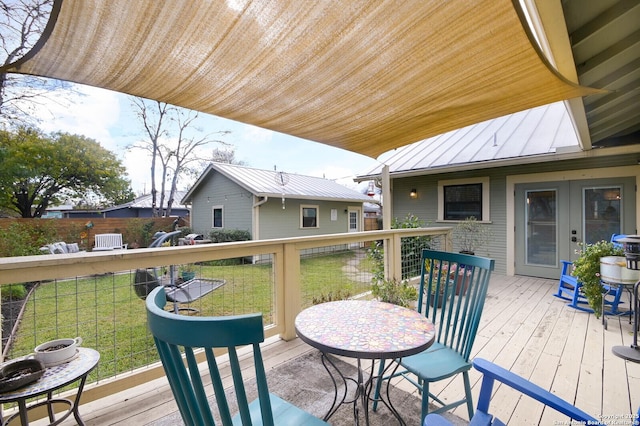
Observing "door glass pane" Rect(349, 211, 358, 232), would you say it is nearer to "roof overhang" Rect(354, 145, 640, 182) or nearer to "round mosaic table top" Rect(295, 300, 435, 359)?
"roof overhang" Rect(354, 145, 640, 182)

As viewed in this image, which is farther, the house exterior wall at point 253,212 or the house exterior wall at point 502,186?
the house exterior wall at point 253,212

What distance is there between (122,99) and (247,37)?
16691 millimetres

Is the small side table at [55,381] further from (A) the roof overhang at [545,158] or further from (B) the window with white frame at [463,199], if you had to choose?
(B) the window with white frame at [463,199]

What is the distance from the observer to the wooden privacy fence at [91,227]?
9.04 m

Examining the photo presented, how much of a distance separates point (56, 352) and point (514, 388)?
6.78ft

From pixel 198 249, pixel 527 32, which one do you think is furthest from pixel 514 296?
pixel 198 249

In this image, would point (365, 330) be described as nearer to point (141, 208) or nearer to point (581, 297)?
point (581, 297)

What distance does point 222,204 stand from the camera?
39.6 ft

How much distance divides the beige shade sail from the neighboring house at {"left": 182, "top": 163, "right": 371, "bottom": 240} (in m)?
8.56

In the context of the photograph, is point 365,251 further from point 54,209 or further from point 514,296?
point 54,209

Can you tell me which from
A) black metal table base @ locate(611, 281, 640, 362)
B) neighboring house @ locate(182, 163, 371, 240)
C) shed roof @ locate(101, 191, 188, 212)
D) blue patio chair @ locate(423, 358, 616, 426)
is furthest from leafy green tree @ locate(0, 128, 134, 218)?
black metal table base @ locate(611, 281, 640, 362)

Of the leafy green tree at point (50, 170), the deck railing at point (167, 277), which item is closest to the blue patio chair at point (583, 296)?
the deck railing at point (167, 277)

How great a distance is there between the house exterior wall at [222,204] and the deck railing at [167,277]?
A: 5318mm

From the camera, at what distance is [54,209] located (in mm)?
13539
